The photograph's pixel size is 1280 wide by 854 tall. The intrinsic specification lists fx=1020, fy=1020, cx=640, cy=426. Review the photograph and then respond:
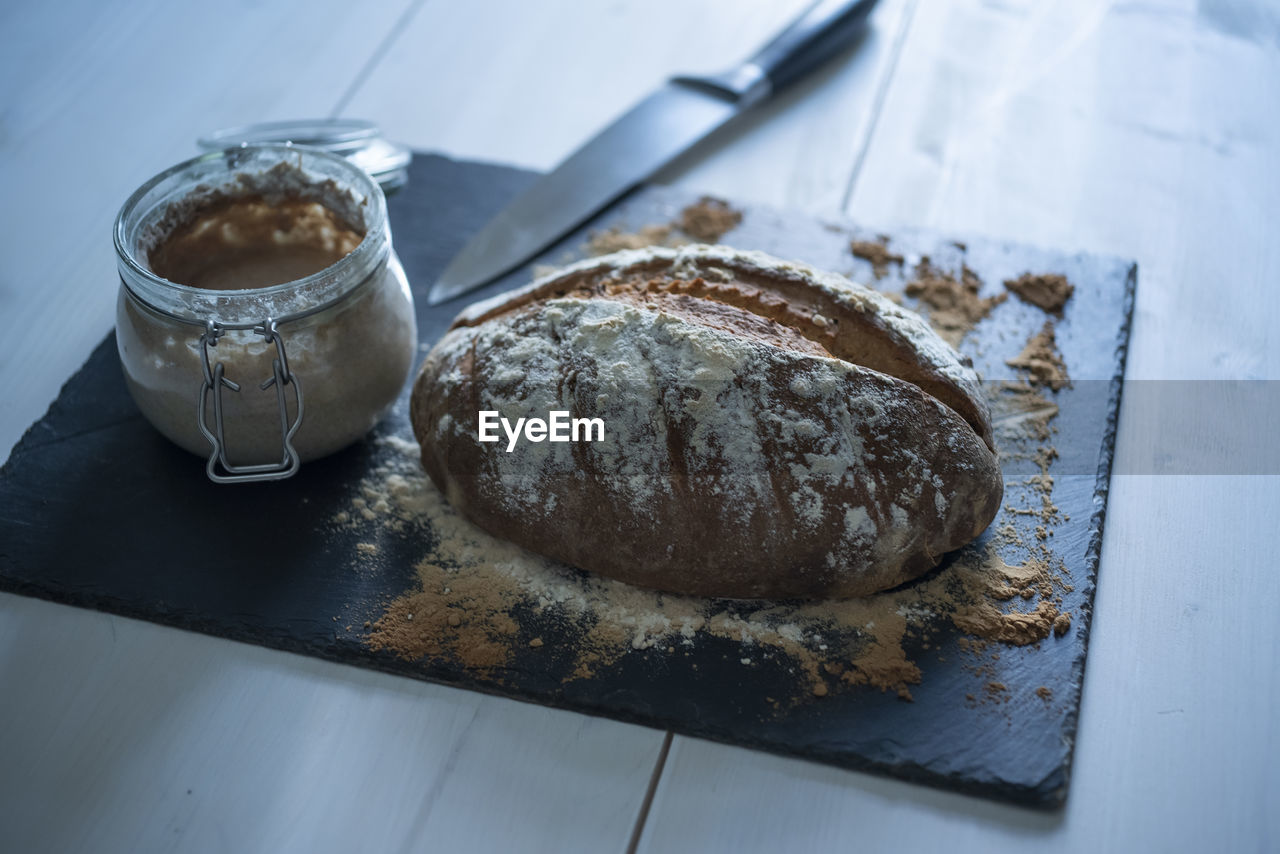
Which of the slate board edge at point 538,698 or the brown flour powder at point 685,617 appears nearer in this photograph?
the slate board edge at point 538,698

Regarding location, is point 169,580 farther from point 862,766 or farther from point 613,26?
point 613,26

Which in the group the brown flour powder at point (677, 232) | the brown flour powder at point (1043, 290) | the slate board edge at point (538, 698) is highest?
the brown flour powder at point (677, 232)

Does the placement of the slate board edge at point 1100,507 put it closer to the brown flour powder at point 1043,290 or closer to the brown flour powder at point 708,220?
the brown flour powder at point 1043,290

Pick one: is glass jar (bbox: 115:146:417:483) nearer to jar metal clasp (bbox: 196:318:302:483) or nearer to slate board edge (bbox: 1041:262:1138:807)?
jar metal clasp (bbox: 196:318:302:483)

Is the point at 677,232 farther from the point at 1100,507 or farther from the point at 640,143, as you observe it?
the point at 1100,507

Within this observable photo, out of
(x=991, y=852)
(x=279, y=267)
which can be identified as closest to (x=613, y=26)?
(x=279, y=267)

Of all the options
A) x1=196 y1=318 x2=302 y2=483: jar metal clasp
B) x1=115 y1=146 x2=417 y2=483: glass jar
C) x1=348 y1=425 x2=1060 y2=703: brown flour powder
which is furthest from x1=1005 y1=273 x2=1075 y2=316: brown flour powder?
x1=196 y1=318 x2=302 y2=483: jar metal clasp

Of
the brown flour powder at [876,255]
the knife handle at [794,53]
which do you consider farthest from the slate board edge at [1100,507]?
the knife handle at [794,53]
